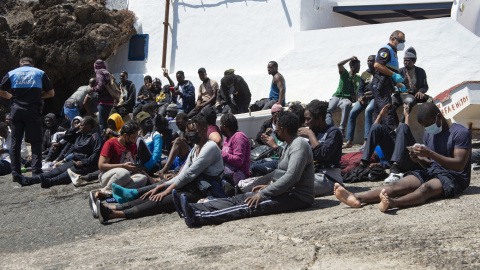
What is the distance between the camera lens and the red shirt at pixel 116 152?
317 inches

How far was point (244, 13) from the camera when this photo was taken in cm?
1558

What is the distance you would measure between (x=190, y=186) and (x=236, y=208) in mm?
942

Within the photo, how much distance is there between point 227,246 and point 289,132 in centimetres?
160

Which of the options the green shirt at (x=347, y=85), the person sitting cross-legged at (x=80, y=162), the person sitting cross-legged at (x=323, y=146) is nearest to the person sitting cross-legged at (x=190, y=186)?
the person sitting cross-legged at (x=323, y=146)

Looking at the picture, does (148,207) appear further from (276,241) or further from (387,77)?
(387,77)

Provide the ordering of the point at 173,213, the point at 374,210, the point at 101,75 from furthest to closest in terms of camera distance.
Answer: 1. the point at 101,75
2. the point at 173,213
3. the point at 374,210

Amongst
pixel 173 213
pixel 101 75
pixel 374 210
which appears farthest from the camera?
pixel 101 75

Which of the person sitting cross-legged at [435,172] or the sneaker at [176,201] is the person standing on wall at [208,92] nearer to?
the sneaker at [176,201]

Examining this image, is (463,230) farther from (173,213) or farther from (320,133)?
Result: (173,213)

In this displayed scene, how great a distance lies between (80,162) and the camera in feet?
30.9

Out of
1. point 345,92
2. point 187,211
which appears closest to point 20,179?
point 187,211

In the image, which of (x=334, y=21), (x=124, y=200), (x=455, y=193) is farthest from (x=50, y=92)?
(x=334, y=21)

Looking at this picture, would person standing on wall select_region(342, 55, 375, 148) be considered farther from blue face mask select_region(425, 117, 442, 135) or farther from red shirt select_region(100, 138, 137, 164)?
red shirt select_region(100, 138, 137, 164)

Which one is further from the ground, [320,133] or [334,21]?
[334,21]
